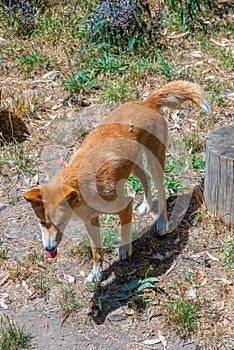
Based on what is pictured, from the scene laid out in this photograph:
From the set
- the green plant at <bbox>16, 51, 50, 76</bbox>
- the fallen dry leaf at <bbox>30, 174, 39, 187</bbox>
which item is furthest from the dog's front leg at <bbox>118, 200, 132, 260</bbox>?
the green plant at <bbox>16, 51, 50, 76</bbox>

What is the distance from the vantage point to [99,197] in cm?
441

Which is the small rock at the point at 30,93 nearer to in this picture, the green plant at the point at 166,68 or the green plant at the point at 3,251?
the green plant at the point at 166,68

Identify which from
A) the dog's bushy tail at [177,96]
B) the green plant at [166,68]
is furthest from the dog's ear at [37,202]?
the green plant at [166,68]

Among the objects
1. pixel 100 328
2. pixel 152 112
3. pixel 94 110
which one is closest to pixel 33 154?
pixel 94 110

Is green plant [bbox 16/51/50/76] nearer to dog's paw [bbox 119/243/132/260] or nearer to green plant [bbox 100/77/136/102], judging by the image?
green plant [bbox 100/77/136/102]

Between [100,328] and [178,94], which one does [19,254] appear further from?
[178,94]

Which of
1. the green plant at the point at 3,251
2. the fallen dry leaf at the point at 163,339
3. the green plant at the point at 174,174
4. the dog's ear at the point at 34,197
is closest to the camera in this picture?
the dog's ear at the point at 34,197

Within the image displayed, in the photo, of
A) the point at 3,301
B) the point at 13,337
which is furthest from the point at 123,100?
the point at 13,337

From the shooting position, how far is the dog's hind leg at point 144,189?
525 centimetres

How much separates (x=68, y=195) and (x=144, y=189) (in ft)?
5.07

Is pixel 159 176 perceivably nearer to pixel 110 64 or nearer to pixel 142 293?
pixel 142 293

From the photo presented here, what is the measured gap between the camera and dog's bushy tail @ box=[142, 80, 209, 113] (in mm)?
4996

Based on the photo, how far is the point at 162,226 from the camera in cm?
521

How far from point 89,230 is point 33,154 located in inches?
80.5
